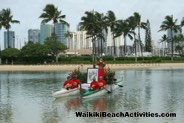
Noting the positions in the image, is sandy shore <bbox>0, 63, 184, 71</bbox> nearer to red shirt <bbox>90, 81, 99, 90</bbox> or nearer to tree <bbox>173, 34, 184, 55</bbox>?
red shirt <bbox>90, 81, 99, 90</bbox>

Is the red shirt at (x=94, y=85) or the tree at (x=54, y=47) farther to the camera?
the tree at (x=54, y=47)

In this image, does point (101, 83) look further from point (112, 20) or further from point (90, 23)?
point (112, 20)

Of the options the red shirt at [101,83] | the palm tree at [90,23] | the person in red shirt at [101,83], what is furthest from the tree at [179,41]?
the red shirt at [101,83]

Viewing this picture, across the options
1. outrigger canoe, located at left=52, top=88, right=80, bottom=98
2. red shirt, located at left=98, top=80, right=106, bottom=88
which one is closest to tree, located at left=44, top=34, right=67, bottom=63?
red shirt, located at left=98, top=80, right=106, bottom=88

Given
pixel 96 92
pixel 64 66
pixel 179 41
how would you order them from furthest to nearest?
1. pixel 179 41
2. pixel 64 66
3. pixel 96 92

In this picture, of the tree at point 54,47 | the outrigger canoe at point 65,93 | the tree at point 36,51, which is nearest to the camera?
the outrigger canoe at point 65,93

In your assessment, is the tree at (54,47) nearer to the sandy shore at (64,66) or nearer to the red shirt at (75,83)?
the sandy shore at (64,66)

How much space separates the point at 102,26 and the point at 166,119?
102243 mm

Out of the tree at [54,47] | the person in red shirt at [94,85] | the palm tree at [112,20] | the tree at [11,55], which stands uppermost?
the palm tree at [112,20]

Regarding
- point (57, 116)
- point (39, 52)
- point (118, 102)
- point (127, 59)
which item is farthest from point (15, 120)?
point (127, 59)

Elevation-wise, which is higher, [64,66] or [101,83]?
[64,66]

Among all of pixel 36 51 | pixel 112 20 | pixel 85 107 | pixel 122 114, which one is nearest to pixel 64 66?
pixel 36 51

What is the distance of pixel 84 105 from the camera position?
99.6 feet

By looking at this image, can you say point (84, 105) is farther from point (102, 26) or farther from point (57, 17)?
point (102, 26)
